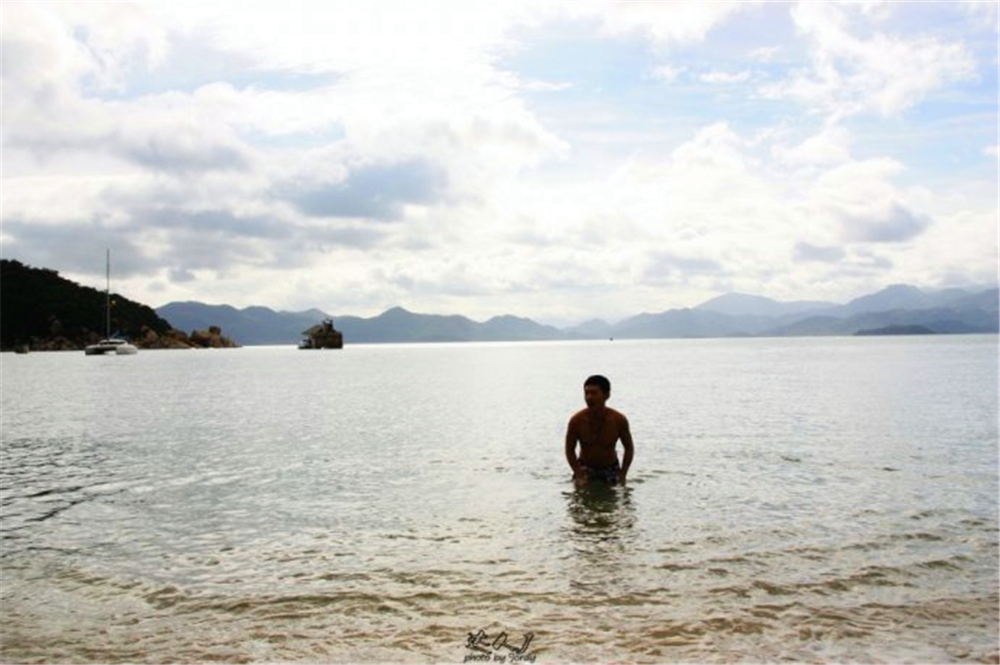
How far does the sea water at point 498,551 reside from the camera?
8617mm

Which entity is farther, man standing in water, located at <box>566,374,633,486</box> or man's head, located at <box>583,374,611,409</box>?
man standing in water, located at <box>566,374,633,486</box>

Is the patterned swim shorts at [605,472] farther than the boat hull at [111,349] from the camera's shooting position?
No

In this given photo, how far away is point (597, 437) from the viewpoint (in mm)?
17531

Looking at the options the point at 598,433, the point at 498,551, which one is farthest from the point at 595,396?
the point at 498,551

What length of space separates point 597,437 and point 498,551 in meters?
5.43

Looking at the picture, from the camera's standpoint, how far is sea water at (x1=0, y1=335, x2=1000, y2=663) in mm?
8617

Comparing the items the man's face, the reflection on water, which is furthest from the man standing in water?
the reflection on water

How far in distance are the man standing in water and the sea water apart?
589 millimetres

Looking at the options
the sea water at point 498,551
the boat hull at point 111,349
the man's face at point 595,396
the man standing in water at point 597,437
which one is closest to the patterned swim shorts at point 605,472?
the man standing in water at point 597,437

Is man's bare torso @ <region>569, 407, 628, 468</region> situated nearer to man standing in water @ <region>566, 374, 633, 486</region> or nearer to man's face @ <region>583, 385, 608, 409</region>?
man standing in water @ <region>566, 374, 633, 486</region>

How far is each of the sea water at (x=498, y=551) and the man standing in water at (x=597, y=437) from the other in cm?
59

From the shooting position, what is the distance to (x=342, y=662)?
8047mm

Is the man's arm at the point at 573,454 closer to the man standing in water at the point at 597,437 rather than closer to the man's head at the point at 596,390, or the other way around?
the man standing in water at the point at 597,437

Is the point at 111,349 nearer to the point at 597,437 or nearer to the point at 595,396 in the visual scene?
the point at 597,437
